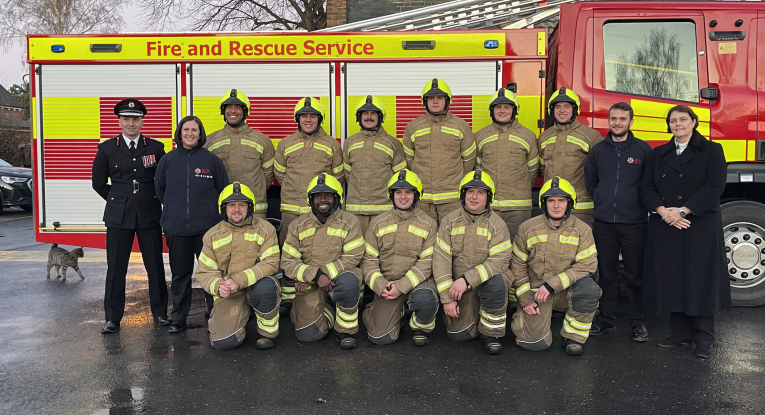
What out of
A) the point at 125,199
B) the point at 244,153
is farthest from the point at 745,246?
the point at 125,199

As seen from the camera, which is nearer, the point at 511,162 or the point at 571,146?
the point at 571,146

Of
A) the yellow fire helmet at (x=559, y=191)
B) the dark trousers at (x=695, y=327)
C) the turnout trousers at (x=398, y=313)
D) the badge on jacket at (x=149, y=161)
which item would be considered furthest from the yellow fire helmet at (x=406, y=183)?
the dark trousers at (x=695, y=327)

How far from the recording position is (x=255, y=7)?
64.8 feet

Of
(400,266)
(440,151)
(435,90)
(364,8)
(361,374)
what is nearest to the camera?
(361,374)

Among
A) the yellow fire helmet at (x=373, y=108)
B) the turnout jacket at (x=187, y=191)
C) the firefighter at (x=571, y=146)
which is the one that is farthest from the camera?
the yellow fire helmet at (x=373, y=108)

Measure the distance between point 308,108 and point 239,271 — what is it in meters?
1.44

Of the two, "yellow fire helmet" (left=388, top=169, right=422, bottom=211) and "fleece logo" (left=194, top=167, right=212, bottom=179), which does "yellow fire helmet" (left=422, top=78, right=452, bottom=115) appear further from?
"fleece logo" (left=194, top=167, right=212, bottom=179)

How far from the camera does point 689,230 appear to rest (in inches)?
173

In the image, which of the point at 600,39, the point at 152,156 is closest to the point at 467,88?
the point at 600,39

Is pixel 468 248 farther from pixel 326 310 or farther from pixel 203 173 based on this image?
pixel 203 173

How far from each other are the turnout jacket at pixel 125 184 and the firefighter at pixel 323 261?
3.96 feet

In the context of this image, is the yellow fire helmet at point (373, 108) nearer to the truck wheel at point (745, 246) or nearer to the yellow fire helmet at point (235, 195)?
the yellow fire helmet at point (235, 195)

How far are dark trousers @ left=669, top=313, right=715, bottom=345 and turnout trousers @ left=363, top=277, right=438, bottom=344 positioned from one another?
1.73 m

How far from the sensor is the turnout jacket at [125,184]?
16.3ft
